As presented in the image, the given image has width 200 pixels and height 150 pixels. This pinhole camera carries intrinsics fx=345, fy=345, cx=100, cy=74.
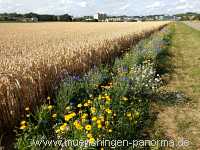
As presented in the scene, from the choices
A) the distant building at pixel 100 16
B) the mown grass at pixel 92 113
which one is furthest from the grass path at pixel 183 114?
the distant building at pixel 100 16

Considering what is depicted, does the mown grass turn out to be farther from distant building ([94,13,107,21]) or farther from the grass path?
distant building ([94,13,107,21])

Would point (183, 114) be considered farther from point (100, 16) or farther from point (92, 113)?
point (100, 16)

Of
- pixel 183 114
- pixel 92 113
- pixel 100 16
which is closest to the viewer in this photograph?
pixel 92 113

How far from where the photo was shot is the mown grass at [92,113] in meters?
5.29

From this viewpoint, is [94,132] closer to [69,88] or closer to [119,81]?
[69,88]

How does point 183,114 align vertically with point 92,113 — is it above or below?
below

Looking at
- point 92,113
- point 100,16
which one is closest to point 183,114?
point 92,113

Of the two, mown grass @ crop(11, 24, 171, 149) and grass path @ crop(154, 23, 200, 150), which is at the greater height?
mown grass @ crop(11, 24, 171, 149)

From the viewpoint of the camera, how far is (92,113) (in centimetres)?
602

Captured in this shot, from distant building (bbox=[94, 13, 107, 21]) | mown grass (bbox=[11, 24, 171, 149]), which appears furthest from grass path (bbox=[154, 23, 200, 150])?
distant building (bbox=[94, 13, 107, 21])

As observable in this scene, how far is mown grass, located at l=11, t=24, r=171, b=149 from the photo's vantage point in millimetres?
5293

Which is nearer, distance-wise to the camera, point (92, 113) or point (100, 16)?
point (92, 113)

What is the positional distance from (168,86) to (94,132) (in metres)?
5.24

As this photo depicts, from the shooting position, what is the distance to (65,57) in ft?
29.2
